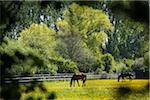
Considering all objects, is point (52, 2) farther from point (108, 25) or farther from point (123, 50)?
point (123, 50)

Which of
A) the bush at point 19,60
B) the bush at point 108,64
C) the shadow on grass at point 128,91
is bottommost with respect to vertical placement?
the bush at point 108,64

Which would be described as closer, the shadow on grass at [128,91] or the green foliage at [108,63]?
the shadow on grass at [128,91]

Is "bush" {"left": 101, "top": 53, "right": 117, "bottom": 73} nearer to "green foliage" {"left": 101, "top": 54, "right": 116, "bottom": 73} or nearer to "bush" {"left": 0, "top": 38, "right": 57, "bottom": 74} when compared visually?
"green foliage" {"left": 101, "top": 54, "right": 116, "bottom": 73}

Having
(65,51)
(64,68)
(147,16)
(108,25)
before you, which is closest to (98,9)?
(147,16)

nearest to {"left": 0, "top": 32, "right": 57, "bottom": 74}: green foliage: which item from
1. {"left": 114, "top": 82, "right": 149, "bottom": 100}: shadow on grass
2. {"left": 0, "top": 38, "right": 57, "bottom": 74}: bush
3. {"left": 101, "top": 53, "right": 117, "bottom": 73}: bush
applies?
{"left": 0, "top": 38, "right": 57, "bottom": 74}: bush

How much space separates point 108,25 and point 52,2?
25931 millimetres

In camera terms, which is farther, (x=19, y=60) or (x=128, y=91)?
(x=19, y=60)

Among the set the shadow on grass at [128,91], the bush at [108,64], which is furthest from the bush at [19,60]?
the bush at [108,64]

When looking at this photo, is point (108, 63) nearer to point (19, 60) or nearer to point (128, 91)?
point (19, 60)

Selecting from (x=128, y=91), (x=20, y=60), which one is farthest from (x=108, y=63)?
(x=128, y=91)

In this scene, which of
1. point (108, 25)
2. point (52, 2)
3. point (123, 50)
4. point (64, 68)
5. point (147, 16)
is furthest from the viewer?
point (123, 50)

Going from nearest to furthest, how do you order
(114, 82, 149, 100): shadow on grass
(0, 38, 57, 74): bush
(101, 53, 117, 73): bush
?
(114, 82, 149, 100): shadow on grass < (0, 38, 57, 74): bush < (101, 53, 117, 73): bush

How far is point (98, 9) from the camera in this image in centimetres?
191

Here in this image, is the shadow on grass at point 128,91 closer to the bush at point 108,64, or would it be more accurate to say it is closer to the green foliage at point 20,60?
the green foliage at point 20,60
